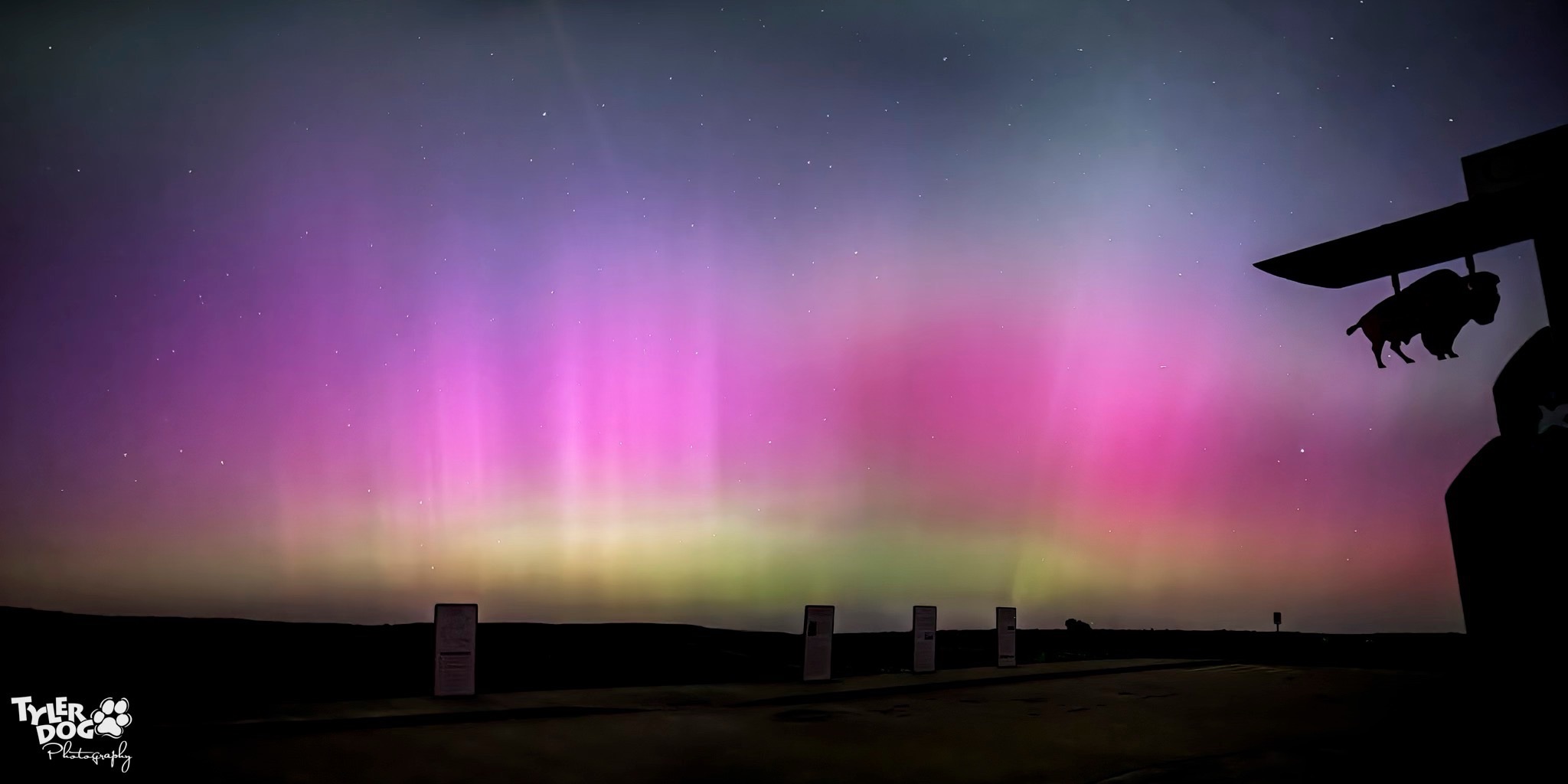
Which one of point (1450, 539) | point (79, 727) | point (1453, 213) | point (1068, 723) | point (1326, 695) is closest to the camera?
point (1453, 213)

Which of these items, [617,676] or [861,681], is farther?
[617,676]

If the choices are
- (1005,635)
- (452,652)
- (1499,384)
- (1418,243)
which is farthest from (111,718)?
(1005,635)

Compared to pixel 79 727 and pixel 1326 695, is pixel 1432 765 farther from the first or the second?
pixel 79 727

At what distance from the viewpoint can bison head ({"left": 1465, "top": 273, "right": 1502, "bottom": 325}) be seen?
25.1 feet

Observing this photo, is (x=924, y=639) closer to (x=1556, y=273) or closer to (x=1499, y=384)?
(x=1499, y=384)

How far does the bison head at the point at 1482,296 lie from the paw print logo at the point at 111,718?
43.4 ft

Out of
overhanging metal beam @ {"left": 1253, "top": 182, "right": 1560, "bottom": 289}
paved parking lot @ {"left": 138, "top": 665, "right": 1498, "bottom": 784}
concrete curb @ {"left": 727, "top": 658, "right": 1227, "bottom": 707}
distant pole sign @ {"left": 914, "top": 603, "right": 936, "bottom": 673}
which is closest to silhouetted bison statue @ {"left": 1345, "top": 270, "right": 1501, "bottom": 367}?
overhanging metal beam @ {"left": 1253, "top": 182, "right": 1560, "bottom": 289}

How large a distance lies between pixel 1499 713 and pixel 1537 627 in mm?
741

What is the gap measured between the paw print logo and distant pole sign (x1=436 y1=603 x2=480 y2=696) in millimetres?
4836

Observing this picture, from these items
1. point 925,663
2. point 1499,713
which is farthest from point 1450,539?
point 925,663

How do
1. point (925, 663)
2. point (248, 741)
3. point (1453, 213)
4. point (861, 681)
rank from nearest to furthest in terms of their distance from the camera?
point (1453, 213), point (248, 741), point (861, 681), point (925, 663)

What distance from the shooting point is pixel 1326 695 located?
57.0 feet

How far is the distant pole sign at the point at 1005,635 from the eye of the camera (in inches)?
929

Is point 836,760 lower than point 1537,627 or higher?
lower
